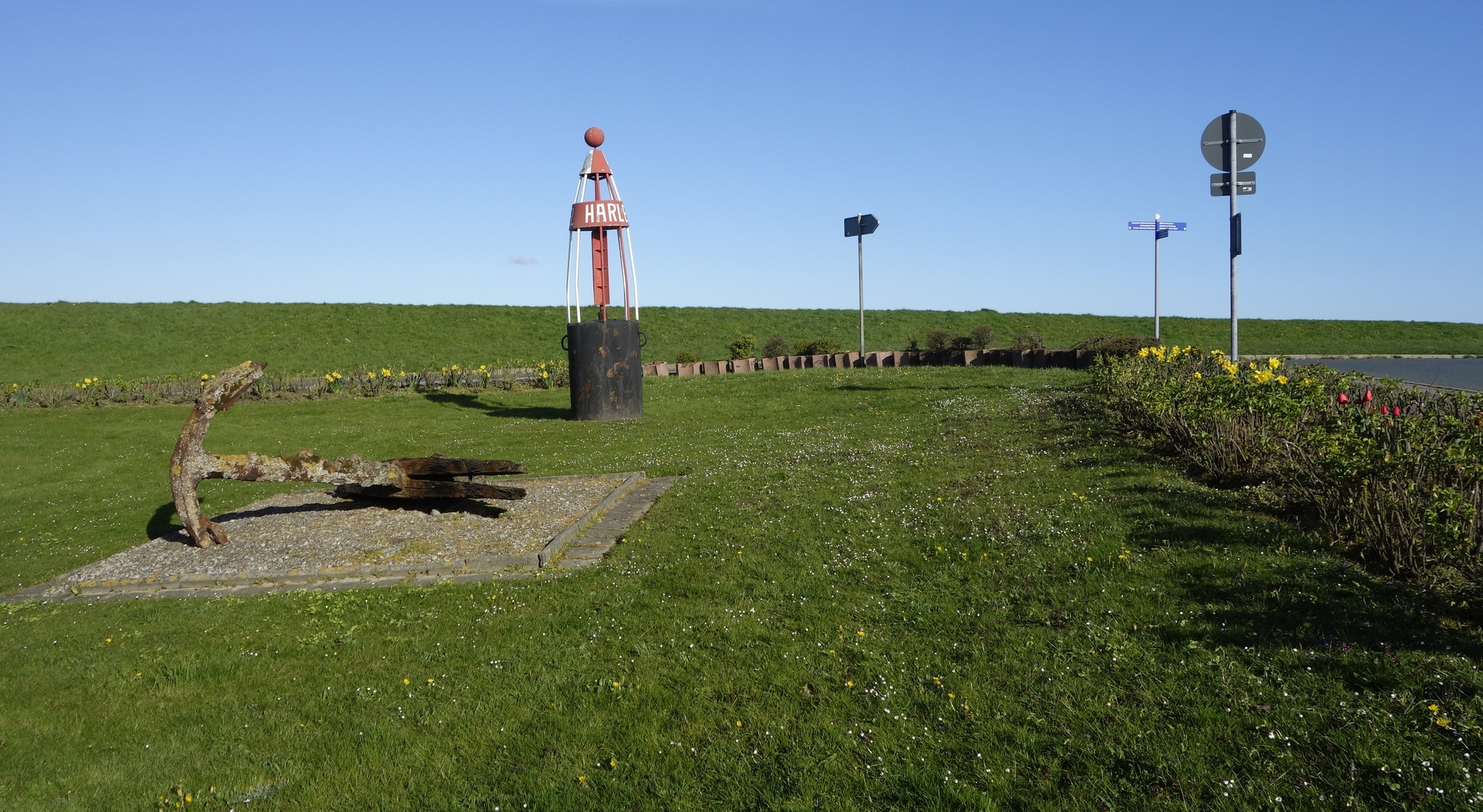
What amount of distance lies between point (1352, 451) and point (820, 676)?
4.12m

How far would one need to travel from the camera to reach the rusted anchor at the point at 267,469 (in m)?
9.32

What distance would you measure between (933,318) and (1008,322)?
569 cm

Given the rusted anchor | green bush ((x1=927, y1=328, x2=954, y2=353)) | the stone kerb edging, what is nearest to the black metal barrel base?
the rusted anchor

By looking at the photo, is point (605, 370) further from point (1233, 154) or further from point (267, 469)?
point (1233, 154)

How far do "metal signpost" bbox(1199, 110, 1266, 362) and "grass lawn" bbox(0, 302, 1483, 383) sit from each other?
32281mm

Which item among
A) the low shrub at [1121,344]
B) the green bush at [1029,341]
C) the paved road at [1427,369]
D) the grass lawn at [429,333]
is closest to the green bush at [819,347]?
the green bush at [1029,341]

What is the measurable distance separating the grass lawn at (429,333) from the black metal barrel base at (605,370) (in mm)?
26534

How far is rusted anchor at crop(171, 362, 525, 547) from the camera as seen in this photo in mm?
9320

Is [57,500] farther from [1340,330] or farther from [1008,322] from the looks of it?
[1340,330]

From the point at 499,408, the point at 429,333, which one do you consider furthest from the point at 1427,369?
the point at 429,333

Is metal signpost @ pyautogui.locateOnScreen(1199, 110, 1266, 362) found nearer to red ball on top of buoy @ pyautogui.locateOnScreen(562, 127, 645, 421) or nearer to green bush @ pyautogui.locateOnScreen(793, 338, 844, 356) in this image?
red ball on top of buoy @ pyautogui.locateOnScreen(562, 127, 645, 421)

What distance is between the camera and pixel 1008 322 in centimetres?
6581

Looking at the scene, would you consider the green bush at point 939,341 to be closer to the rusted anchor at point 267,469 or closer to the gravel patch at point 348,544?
the gravel patch at point 348,544

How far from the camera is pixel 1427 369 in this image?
29531 mm
